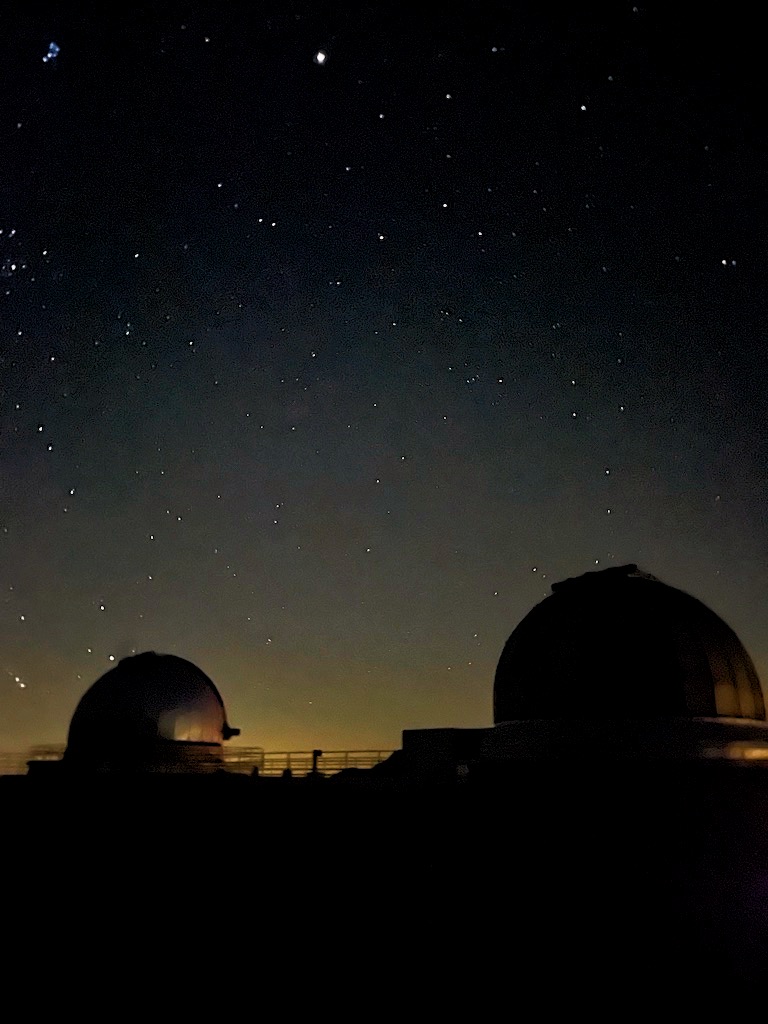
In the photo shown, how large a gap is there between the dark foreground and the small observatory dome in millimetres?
3378

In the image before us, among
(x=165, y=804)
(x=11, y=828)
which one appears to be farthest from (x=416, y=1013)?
(x=11, y=828)

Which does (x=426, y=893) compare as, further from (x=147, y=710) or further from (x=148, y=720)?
(x=147, y=710)

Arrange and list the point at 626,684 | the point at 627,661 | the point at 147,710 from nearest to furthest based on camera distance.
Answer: the point at 626,684, the point at 627,661, the point at 147,710

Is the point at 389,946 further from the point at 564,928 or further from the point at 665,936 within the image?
the point at 665,936

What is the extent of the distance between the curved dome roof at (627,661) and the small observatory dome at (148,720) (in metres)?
8.18

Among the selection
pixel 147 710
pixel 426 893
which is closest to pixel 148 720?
pixel 147 710

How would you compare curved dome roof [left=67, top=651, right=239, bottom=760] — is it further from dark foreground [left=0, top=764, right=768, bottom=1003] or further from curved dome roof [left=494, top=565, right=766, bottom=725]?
curved dome roof [left=494, top=565, right=766, bottom=725]

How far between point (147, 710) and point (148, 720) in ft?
0.76

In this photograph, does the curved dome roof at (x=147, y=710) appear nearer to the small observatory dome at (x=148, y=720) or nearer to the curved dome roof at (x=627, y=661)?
the small observatory dome at (x=148, y=720)

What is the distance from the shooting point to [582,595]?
12.4 metres

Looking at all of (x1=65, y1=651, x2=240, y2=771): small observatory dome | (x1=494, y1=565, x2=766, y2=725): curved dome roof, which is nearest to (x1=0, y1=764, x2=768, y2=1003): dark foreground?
(x1=494, y1=565, x2=766, y2=725): curved dome roof

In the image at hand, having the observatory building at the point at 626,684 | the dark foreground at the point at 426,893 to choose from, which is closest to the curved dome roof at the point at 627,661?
the observatory building at the point at 626,684

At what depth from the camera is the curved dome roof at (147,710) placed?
17.4 metres

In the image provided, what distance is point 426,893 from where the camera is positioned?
34.0 feet
